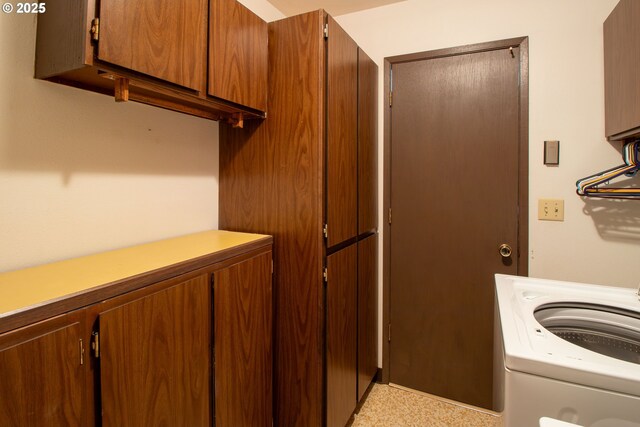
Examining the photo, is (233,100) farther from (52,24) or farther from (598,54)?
(598,54)

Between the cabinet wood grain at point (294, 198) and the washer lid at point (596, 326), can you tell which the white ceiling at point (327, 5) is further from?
the washer lid at point (596, 326)

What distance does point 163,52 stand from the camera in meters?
1.10

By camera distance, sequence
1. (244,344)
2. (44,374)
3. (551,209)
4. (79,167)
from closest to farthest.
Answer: (44,374) → (79,167) → (244,344) → (551,209)

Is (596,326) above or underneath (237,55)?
underneath

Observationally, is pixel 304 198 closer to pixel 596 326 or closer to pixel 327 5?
pixel 596 326

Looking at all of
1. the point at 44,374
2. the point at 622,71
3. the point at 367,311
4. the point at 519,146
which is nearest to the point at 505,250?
the point at 519,146

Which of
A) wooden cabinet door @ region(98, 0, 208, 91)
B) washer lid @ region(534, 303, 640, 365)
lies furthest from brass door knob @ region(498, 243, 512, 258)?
Result: wooden cabinet door @ region(98, 0, 208, 91)

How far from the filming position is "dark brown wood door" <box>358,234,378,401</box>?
6.77 feet

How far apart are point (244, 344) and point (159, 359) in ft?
1.42

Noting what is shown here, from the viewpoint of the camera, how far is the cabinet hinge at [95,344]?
0.85 metres

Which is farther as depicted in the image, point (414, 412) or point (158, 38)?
point (414, 412)

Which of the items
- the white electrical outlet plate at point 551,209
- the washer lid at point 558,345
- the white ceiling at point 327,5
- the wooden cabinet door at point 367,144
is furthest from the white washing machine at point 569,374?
the white ceiling at point 327,5

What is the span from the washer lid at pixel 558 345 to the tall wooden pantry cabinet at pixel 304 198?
31.6 inches

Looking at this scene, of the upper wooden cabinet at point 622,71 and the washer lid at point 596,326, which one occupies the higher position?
the upper wooden cabinet at point 622,71
